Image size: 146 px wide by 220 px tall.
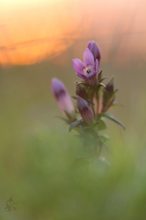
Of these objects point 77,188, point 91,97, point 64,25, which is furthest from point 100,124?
point 64,25

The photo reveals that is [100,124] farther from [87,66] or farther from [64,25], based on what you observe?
[64,25]

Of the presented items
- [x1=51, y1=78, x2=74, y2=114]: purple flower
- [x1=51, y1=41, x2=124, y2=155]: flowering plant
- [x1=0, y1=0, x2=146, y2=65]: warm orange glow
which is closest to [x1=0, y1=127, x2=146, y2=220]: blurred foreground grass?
[x1=51, y1=41, x2=124, y2=155]: flowering plant

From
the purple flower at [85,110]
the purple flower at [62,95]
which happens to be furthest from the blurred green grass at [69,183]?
the purple flower at [62,95]

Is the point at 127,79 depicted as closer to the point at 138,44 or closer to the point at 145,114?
the point at 138,44

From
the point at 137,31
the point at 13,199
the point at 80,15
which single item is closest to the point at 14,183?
the point at 13,199

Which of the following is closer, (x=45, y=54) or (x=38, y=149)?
(x=38, y=149)

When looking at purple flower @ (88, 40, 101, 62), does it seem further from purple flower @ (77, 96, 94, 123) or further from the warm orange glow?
the warm orange glow

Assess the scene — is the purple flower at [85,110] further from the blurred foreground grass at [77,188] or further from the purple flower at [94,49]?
the blurred foreground grass at [77,188]
